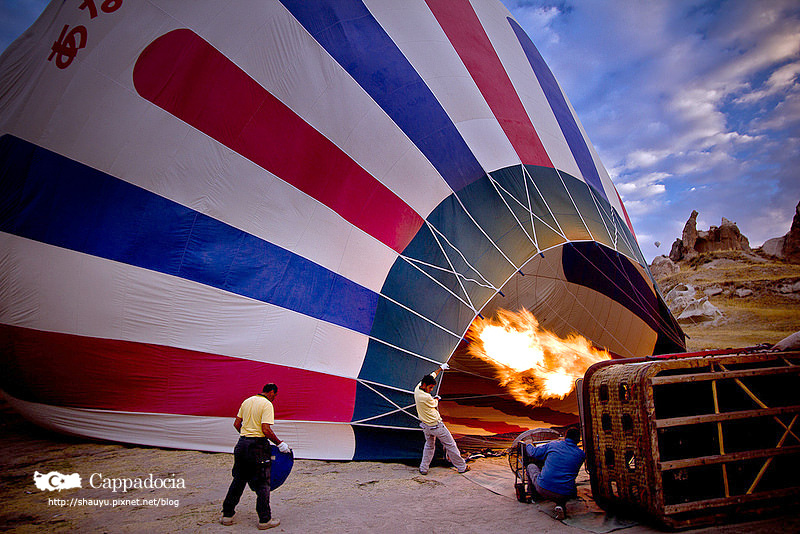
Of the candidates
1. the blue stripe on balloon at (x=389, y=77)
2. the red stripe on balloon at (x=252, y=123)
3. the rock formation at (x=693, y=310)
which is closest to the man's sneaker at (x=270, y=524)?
the red stripe on balloon at (x=252, y=123)

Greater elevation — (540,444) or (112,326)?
(112,326)

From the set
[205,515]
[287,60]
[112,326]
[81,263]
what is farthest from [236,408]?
[287,60]

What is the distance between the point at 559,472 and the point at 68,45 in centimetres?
627

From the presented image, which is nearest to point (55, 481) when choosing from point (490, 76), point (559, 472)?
point (559, 472)

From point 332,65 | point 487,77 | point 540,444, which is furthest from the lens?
point 487,77

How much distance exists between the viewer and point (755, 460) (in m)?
2.98

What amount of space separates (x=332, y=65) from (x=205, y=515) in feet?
14.3

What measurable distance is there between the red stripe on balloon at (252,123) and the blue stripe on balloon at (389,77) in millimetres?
828

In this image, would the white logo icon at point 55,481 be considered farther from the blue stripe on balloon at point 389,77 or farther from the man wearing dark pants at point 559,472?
the blue stripe on balloon at point 389,77

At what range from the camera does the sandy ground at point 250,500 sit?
293cm

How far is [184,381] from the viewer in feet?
14.1

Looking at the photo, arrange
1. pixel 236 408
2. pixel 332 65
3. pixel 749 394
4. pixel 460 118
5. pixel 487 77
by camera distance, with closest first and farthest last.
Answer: pixel 749 394 < pixel 236 408 < pixel 332 65 < pixel 460 118 < pixel 487 77

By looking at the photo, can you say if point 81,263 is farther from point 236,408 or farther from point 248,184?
point 236,408

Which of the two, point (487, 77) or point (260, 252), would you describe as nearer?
point (260, 252)
